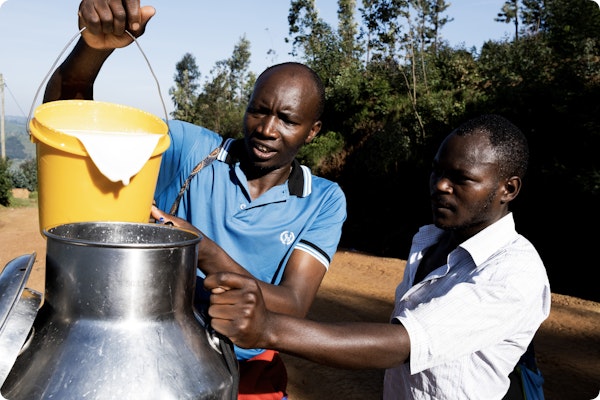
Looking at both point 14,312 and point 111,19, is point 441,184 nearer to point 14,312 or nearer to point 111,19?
point 111,19

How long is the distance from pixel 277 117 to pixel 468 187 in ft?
2.55

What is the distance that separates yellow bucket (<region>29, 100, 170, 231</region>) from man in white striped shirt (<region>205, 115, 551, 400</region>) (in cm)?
40

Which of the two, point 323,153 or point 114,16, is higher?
point 114,16

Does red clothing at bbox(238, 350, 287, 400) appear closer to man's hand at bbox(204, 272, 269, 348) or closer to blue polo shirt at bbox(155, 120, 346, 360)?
blue polo shirt at bbox(155, 120, 346, 360)

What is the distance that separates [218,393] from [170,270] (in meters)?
0.29

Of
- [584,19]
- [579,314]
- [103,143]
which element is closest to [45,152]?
[103,143]

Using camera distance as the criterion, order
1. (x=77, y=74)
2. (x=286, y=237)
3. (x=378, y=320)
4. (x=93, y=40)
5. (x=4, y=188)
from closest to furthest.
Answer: (x=93, y=40)
(x=77, y=74)
(x=286, y=237)
(x=378, y=320)
(x=4, y=188)

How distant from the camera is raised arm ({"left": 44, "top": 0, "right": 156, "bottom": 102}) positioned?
5.03ft

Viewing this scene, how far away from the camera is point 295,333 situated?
1368 mm

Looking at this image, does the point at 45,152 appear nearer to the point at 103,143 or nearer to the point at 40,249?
the point at 103,143

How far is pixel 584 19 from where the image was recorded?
36.7 feet

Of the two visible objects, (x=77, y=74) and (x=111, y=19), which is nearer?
(x=111, y=19)

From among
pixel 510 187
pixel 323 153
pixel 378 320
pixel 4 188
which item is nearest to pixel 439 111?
pixel 323 153

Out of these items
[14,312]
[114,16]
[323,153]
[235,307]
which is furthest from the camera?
[323,153]
